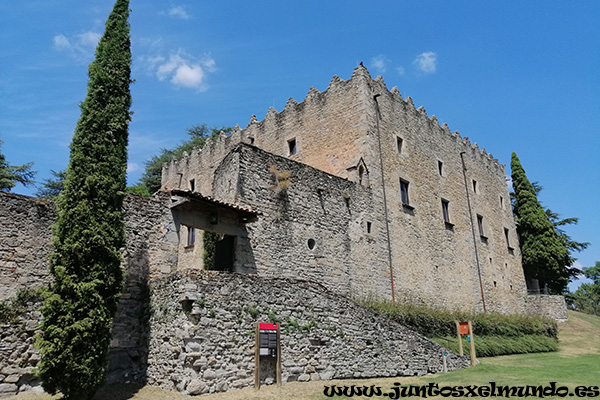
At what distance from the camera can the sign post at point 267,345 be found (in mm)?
10188

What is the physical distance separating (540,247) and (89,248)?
112 feet

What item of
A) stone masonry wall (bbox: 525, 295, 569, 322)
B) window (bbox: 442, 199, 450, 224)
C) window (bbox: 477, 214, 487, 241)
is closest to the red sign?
window (bbox: 442, 199, 450, 224)

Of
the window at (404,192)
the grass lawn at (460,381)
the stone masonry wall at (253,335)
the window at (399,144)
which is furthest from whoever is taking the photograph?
the window at (399,144)

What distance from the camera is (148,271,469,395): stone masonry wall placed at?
9688 mm

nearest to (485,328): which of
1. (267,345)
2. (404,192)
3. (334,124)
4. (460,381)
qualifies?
(404,192)

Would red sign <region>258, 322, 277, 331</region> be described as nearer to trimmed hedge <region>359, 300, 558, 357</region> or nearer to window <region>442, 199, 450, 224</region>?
trimmed hedge <region>359, 300, 558, 357</region>

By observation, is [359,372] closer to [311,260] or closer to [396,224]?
[311,260]

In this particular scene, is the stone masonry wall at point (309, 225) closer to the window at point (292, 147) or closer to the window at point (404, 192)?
the window at point (404, 192)

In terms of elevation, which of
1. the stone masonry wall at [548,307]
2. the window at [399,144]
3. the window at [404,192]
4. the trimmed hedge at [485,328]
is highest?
the window at [399,144]

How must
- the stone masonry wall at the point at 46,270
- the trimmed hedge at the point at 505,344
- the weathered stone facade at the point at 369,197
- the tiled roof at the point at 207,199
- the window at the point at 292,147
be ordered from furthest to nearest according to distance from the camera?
the window at the point at 292,147, the trimmed hedge at the point at 505,344, the weathered stone facade at the point at 369,197, the tiled roof at the point at 207,199, the stone masonry wall at the point at 46,270

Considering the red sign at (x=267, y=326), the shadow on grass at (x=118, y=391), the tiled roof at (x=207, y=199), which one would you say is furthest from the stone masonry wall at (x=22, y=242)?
the red sign at (x=267, y=326)

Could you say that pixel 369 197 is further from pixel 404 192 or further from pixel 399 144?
pixel 399 144

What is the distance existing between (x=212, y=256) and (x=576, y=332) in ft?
79.3

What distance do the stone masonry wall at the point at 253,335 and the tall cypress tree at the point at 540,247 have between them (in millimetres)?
25576
